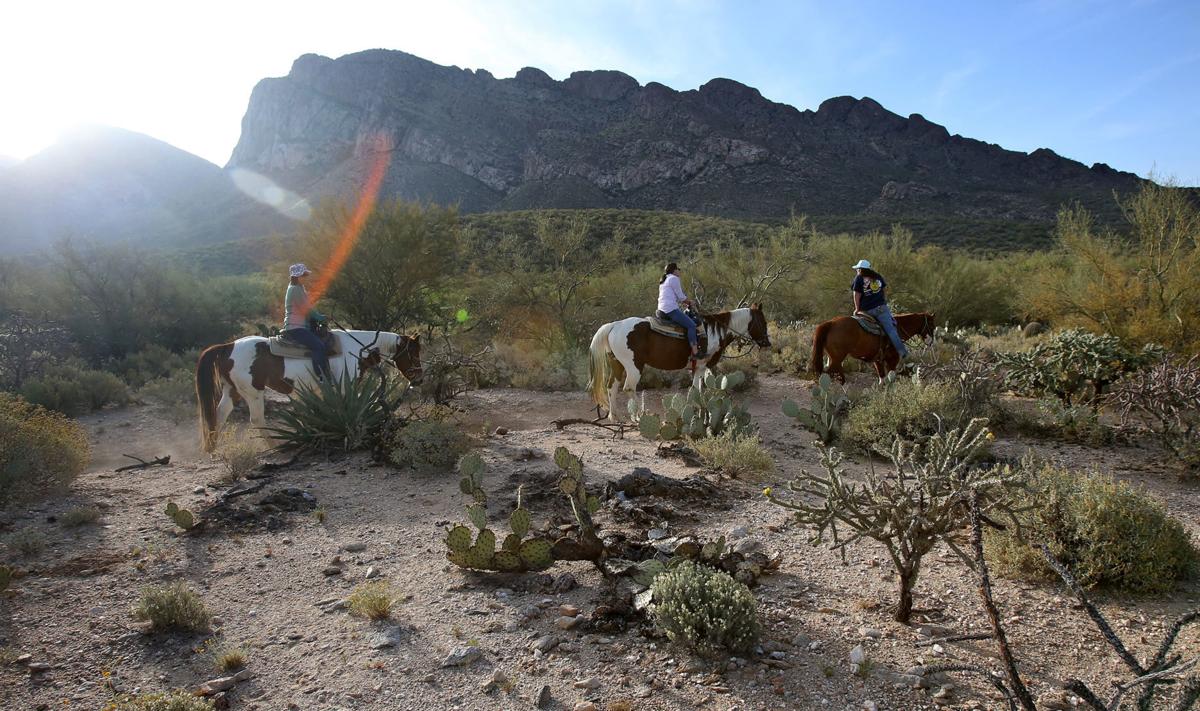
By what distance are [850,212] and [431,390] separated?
50328 millimetres

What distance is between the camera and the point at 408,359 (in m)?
9.23

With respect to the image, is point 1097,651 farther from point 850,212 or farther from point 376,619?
point 850,212

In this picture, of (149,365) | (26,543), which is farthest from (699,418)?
(149,365)

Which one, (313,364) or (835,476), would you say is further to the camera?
(313,364)

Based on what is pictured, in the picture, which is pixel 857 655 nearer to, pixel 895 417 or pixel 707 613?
pixel 707 613

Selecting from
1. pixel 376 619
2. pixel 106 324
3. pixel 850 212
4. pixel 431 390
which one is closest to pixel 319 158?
pixel 850 212

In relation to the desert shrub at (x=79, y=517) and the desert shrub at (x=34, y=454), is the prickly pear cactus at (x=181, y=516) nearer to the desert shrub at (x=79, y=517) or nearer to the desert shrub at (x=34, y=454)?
the desert shrub at (x=79, y=517)

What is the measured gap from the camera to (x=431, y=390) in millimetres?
9844

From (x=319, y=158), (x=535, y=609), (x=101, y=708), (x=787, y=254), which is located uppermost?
(x=319, y=158)

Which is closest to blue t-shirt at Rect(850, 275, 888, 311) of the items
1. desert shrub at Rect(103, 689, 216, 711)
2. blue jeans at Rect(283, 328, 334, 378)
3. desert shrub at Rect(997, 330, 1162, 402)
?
desert shrub at Rect(997, 330, 1162, 402)

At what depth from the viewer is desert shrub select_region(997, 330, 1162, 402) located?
8.80m

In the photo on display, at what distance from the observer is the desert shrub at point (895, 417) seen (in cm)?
710

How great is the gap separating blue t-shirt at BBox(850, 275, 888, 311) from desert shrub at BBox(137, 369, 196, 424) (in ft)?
39.9

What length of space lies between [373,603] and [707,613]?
6.86 feet
